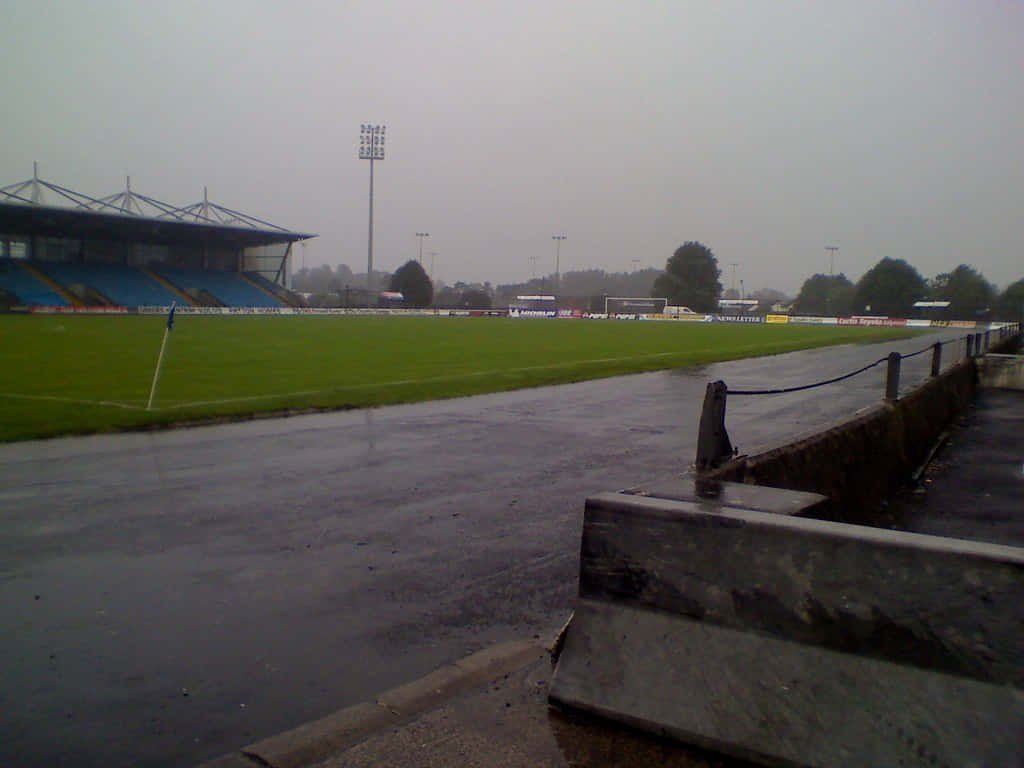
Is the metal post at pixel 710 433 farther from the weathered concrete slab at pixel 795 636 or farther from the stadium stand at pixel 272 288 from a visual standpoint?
the stadium stand at pixel 272 288

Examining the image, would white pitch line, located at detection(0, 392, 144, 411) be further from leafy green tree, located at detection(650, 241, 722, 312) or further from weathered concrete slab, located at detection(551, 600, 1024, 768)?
leafy green tree, located at detection(650, 241, 722, 312)

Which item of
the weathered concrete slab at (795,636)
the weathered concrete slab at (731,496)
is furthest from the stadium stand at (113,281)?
the weathered concrete slab at (795,636)

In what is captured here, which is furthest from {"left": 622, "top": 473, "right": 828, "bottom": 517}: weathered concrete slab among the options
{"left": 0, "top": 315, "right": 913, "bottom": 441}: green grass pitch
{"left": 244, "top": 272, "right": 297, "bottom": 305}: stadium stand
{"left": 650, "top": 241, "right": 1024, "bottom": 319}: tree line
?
{"left": 650, "top": 241, "right": 1024, "bottom": 319}: tree line

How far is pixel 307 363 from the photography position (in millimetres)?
25812

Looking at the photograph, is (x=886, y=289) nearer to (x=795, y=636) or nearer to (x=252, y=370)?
(x=252, y=370)

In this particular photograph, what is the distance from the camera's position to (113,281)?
73750 mm

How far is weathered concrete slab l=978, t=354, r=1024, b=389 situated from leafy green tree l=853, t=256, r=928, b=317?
95.5m

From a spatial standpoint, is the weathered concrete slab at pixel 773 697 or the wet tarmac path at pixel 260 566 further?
the wet tarmac path at pixel 260 566

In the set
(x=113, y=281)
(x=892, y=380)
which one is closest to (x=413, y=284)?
(x=113, y=281)

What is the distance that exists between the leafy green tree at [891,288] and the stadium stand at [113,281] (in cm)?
8305

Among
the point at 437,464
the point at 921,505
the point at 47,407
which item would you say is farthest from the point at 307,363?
the point at 921,505

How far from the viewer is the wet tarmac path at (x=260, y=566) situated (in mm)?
4273

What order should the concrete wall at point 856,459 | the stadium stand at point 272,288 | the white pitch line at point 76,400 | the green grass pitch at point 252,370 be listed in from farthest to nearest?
the stadium stand at point 272,288 → the white pitch line at point 76,400 → the green grass pitch at point 252,370 → the concrete wall at point 856,459

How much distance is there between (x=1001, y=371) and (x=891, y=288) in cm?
9988
